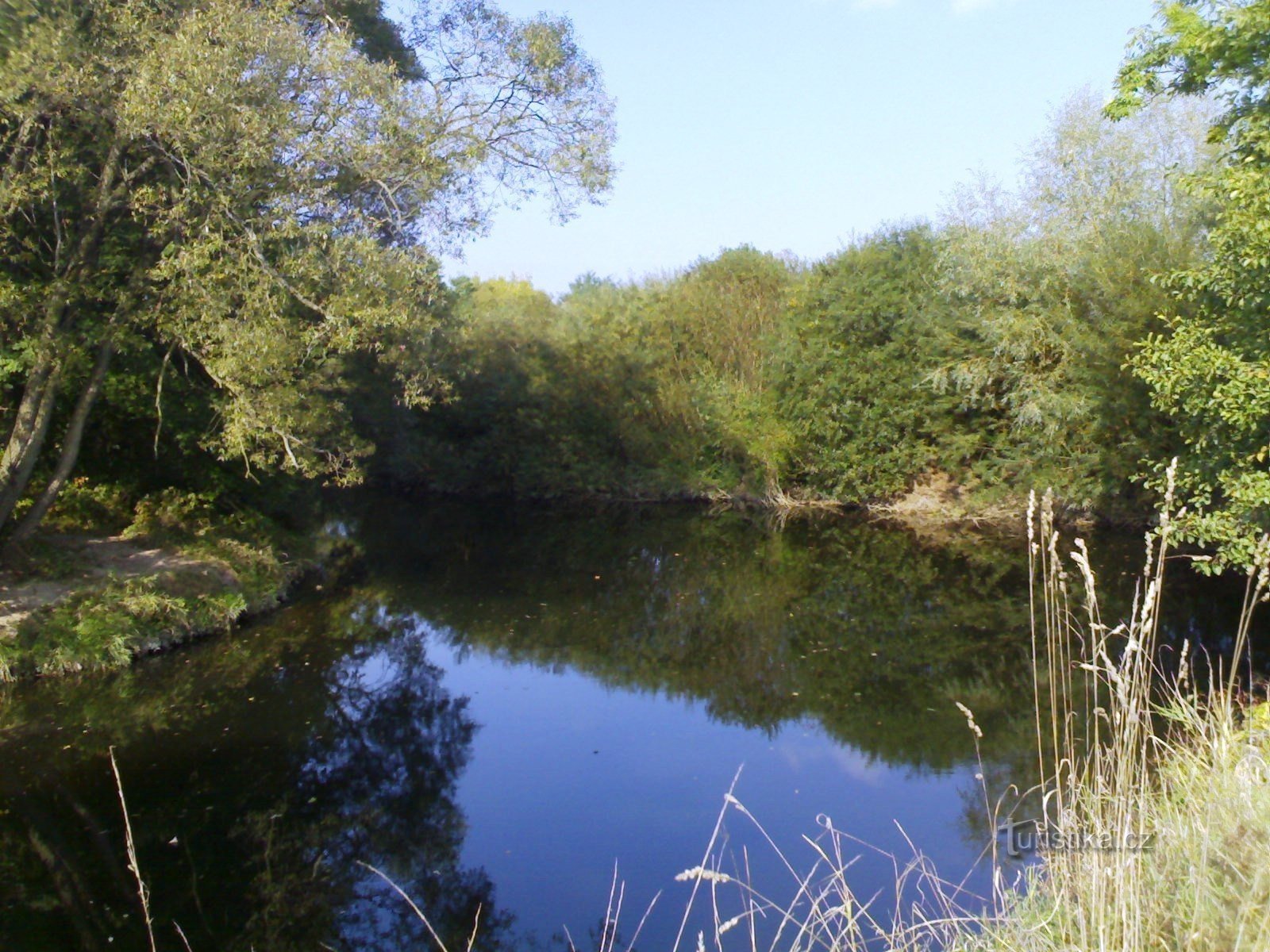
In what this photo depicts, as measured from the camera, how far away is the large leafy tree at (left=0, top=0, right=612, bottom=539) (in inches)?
383

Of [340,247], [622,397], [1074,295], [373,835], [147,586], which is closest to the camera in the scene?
[373,835]

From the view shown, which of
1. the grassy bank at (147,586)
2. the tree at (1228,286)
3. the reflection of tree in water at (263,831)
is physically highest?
the tree at (1228,286)

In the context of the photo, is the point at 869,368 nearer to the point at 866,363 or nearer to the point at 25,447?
the point at 866,363

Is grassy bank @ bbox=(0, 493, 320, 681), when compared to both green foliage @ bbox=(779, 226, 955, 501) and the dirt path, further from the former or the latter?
green foliage @ bbox=(779, 226, 955, 501)

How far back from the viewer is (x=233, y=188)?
10438 millimetres

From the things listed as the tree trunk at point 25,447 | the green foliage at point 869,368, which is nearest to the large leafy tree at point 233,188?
the tree trunk at point 25,447

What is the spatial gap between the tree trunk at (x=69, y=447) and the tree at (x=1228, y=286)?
35.8 feet

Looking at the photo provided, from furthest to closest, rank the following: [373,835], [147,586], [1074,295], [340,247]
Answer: [1074,295], [147,586], [340,247], [373,835]

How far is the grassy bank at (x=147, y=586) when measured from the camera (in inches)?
426

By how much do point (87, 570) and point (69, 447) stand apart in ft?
4.68

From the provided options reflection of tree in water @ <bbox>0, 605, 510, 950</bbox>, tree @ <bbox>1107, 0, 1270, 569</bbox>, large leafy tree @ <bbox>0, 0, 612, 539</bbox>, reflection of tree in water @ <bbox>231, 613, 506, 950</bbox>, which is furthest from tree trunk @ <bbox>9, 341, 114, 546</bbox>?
tree @ <bbox>1107, 0, 1270, 569</bbox>

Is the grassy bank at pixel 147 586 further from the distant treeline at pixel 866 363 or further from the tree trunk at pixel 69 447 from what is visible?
the distant treeline at pixel 866 363

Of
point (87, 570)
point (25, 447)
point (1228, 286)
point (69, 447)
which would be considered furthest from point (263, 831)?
point (1228, 286)

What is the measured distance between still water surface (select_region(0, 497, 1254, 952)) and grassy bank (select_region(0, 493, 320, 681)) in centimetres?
40
